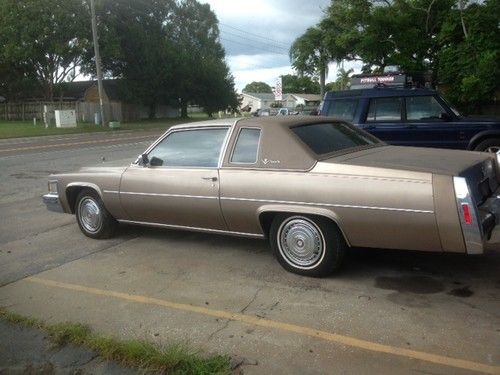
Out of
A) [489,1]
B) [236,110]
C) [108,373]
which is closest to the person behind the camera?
[108,373]

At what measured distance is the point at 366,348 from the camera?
11.7 ft

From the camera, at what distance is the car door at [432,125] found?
9867 millimetres

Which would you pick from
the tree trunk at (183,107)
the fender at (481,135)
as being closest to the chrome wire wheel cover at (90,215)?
the fender at (481,135)

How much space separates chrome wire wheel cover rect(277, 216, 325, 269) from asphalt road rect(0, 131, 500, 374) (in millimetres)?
190

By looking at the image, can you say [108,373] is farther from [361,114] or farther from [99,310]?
[361,114]

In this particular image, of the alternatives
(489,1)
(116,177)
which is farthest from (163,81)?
(116,177)

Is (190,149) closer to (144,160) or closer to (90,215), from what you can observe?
(144,160)

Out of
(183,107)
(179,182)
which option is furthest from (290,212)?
(183,107)

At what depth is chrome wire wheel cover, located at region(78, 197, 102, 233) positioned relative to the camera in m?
6.54

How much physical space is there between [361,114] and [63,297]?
6981 mm

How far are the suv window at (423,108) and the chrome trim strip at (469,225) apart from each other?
619 centimetres

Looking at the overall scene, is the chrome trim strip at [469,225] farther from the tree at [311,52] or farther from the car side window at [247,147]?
the tree at [311,52]

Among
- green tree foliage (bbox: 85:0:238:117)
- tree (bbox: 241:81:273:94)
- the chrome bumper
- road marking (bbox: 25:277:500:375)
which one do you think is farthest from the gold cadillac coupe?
tree (bbox: 241:81:273:94)

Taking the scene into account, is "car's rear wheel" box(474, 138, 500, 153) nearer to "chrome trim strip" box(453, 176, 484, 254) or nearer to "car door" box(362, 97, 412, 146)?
"car door" box(362, 97, 412, 146)
